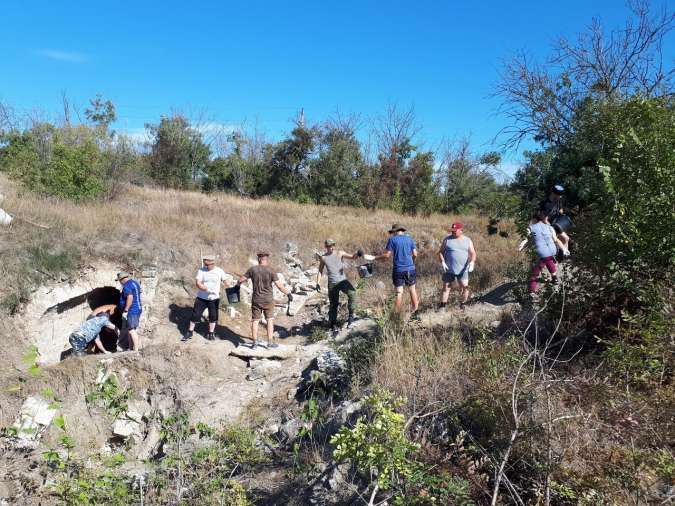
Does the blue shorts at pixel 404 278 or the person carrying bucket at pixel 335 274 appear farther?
the person carrying bucket at pixel 335 274

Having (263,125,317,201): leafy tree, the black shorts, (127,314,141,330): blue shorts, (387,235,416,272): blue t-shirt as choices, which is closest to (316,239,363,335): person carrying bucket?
(387,235,416,272): blue t-shirt

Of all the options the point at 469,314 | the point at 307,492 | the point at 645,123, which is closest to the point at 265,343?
the point at 469,314

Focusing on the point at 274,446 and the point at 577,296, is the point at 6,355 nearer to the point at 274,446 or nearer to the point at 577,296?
the point at 274,446

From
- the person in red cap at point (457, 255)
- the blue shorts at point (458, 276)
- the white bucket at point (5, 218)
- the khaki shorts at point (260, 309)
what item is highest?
the white bucket at point (5, 218)

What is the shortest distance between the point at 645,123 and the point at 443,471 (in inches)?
150

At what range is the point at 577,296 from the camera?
492 cm

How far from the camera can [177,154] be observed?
83.8 feet

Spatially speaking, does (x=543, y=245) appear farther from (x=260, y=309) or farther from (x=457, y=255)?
(x=260, y=309)

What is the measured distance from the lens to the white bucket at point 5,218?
363 inches

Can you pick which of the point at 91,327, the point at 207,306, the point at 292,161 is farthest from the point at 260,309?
the point at 292,161

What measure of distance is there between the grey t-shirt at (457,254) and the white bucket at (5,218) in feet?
29.1

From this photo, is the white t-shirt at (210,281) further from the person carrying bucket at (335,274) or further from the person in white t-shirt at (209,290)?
the person carrying bucket at (335,274)

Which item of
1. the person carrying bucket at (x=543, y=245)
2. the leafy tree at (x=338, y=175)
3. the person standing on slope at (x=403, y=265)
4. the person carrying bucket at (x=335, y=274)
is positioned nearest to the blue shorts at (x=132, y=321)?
the person carrying bucket at (x=335, y=274)

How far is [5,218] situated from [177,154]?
673 inches
